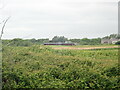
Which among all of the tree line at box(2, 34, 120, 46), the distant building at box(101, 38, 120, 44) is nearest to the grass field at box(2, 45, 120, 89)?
the tree line at box(2, 34, 120, 46)

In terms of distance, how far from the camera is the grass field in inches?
134

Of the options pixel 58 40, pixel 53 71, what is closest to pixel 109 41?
pixel 58 40

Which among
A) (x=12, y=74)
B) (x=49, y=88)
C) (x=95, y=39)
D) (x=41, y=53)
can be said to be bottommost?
(x=49, y=88)

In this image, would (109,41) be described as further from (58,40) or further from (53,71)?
(53,71)

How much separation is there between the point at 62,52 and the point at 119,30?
1.36 meters

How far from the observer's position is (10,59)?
3930mm

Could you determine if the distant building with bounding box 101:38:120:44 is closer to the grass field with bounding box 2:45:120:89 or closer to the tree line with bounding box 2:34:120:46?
the tree line with bounding box 2:34:120:46

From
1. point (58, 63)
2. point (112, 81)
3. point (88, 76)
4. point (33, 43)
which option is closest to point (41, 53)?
point (33, 43)

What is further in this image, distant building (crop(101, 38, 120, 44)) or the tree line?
distant building (crop(101, 38, 120, 44))

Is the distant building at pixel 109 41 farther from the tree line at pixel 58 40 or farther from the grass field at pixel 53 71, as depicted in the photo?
the grass field at pixel 53 71

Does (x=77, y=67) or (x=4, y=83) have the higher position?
(x=77, y=67)

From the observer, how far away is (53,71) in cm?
364

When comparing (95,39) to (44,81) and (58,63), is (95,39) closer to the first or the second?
(58,63)

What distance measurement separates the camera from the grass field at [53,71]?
3.39m
